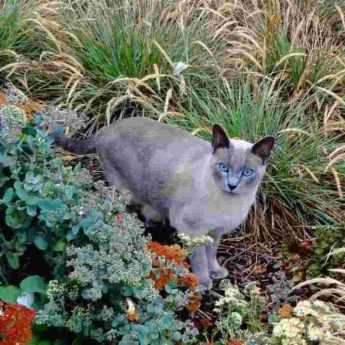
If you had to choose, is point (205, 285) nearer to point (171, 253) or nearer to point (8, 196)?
point (171, 253)

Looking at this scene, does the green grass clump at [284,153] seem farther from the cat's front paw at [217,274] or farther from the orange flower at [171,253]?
the orange flower at [171,253]

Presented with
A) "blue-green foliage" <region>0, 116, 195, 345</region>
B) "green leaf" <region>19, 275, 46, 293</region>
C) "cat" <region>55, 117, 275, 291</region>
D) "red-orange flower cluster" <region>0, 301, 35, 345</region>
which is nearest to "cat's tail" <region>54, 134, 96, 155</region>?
"cat" <region>55, 117, 275, 291</region>

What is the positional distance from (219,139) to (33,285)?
1261 mm

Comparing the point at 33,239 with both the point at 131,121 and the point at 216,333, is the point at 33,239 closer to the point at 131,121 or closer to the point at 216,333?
the point at 216,333

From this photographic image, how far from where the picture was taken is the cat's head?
4395 mm

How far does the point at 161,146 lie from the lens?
484 centimetres

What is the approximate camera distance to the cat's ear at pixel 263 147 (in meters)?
4.37

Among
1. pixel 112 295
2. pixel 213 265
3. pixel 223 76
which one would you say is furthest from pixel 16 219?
pixel 223 76

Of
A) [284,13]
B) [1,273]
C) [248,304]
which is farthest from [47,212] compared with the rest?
[284,13]

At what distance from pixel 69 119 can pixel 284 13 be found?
10.2 ft

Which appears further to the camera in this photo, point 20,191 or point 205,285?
point 205,285

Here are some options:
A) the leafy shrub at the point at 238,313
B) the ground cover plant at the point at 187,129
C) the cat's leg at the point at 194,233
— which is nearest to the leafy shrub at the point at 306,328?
the ground cover plant at the point at 187,129

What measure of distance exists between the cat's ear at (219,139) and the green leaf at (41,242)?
1.10m

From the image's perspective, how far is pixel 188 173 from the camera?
15.4 feet
